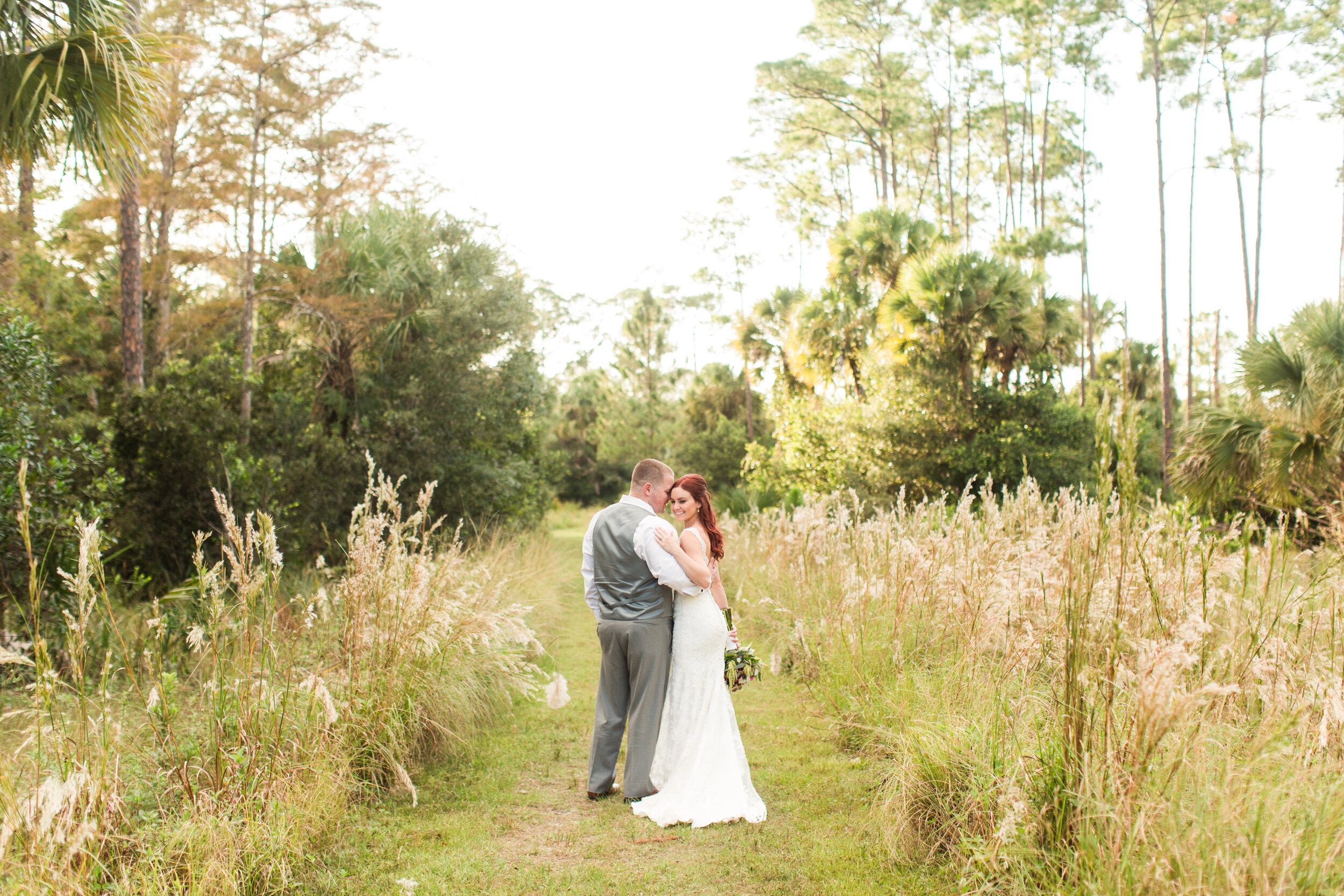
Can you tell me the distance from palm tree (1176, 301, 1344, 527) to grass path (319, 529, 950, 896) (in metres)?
6.59

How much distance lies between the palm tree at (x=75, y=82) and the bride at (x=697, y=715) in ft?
16.4

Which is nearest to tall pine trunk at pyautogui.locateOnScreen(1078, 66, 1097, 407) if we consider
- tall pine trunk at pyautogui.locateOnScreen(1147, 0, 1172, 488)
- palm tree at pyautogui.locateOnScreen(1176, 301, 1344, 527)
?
tall pine trunk at pyautogui.locateOnScreen(1147, 0, 1172, 488)

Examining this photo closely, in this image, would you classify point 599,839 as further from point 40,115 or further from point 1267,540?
point 40,115

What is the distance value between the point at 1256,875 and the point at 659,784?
319cm

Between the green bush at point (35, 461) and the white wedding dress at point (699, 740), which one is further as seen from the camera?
Result: the green bush at point (35, 461)

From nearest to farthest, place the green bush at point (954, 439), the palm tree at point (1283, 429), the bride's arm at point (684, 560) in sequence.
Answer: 1. the bride's arm at point (684, 560)
2. the palm tree at point (1283, 429)
3. the green bush at point (954, 439)

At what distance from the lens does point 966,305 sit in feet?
58.2

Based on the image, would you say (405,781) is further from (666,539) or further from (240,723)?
(666,539)

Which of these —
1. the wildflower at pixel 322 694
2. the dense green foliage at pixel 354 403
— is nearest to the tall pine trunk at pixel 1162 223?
the dense green foliage at pixel 354 403

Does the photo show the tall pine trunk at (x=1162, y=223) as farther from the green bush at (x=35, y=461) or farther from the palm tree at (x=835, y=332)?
the green bush at (x=35, y=461)

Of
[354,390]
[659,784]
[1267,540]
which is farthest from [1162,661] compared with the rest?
[354,390]

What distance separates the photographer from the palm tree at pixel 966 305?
1770 centimetres

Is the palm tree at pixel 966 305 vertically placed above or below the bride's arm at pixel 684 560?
above

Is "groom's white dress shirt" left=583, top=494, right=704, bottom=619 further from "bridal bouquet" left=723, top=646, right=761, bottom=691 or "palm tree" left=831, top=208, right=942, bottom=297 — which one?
"palm tree" left=831, top=208, right=942, bottom=297
